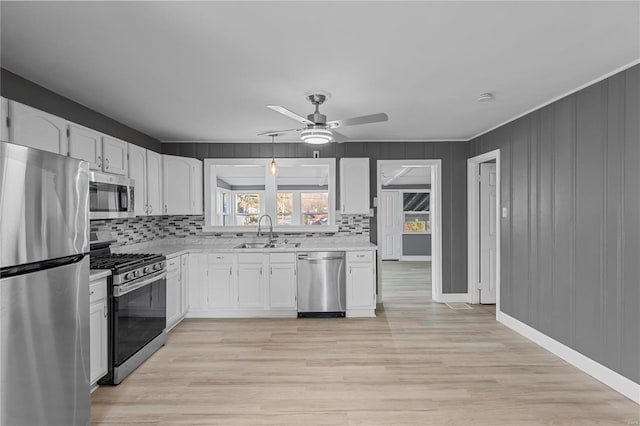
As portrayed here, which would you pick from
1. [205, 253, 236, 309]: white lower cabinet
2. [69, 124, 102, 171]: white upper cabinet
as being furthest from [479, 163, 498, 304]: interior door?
[69, 124, 102, 171]: white upper cabinet

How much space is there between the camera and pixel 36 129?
Result: 7.97ft

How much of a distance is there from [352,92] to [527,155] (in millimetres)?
2130

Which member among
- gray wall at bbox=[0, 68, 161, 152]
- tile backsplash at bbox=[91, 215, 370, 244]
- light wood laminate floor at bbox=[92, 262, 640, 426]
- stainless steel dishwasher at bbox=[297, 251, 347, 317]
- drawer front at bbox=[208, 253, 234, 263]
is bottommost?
light wood laminate floor at bbox=[92, 262, 640, 426]

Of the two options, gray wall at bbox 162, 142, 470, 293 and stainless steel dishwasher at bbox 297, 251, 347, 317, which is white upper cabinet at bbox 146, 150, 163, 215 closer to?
stainless steel dishwasher at bbox 297, 251, 347, 317

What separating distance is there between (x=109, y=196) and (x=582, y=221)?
4149 millimetres

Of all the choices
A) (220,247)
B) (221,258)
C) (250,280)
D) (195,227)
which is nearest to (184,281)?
(221,258)

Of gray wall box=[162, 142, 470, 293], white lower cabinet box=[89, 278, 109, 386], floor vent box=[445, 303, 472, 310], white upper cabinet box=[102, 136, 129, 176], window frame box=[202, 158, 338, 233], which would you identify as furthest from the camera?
gray wall box=[162, 142, 470, 293]

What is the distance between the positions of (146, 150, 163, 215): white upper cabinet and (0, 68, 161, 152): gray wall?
0.38m

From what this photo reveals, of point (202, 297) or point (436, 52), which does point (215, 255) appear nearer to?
point (202, 297)

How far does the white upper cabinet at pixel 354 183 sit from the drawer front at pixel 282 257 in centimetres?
110

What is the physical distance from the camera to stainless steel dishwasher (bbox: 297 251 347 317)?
451 cm

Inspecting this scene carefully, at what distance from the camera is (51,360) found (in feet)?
5.76

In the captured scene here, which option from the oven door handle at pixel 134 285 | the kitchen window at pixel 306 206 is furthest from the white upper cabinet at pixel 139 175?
the kitchen window at pixel 306 206

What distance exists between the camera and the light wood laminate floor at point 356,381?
2.36 meters
